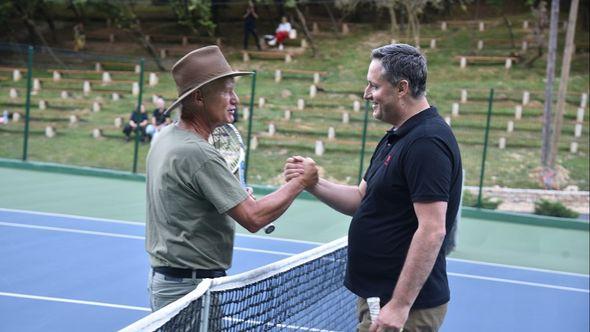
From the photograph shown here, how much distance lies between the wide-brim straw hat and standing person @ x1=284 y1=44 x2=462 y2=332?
29.2 inches

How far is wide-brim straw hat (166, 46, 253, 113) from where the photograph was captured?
3891 millimetres

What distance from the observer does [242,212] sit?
12.3ft

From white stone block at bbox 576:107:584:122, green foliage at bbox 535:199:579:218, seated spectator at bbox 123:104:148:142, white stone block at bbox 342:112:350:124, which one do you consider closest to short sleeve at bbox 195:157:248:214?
A: green foliage at bbox 535:199:579:218

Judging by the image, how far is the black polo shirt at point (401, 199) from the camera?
3424 millimetres

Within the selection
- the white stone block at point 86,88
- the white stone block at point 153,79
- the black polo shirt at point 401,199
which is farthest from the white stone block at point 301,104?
the black polo shirt at point 401,199

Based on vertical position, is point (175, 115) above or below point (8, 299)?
above

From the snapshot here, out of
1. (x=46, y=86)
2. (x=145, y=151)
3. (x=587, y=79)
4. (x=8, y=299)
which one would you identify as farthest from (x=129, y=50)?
(x=8, y=299)

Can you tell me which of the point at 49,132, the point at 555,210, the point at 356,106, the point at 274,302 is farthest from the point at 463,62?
the point at 274,302

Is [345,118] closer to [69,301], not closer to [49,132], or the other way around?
[49,132]

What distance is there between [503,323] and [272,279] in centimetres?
477

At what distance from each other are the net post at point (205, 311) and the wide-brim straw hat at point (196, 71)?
3.04ft

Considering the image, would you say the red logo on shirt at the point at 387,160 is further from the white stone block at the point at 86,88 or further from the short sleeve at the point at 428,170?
the white stone block at the point at 86,88

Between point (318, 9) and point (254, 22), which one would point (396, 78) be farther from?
point (318, 9)

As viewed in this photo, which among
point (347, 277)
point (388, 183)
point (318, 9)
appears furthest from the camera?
point (318, 9)
